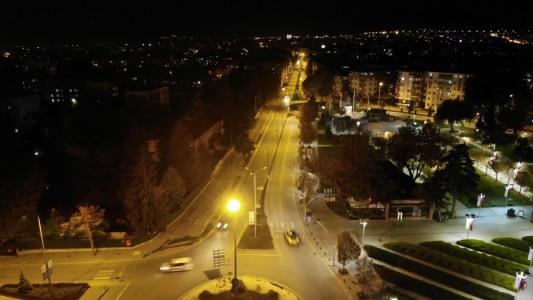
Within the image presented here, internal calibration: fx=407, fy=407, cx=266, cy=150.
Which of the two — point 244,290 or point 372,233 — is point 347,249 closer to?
point 244,290

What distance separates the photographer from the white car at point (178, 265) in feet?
97.4

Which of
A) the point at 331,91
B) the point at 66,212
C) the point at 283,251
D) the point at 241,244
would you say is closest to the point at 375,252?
the point at 283,251

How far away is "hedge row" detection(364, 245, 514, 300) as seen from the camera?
26.6m

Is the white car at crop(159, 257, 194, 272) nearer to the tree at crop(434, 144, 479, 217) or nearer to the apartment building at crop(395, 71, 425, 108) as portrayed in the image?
the tree at crop(434, 144, 479, 217)

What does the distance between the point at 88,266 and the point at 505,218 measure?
3700cm

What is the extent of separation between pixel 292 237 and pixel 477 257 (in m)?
14.2

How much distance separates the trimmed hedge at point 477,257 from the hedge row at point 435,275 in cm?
324

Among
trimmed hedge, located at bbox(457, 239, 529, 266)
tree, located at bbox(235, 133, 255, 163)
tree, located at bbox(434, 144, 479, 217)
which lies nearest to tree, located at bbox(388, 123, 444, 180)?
tree, located at bbox(434, 144, 479, 217)

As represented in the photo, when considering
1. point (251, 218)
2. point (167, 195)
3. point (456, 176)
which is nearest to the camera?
point (251, 218)

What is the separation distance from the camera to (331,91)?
4104 inches

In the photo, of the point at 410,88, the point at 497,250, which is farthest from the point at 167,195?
the point at 410,88

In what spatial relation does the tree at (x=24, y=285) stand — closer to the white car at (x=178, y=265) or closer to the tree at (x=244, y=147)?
the white car at (x=178, y=265)

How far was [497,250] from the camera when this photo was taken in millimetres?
32094

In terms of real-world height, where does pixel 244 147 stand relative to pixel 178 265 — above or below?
above
